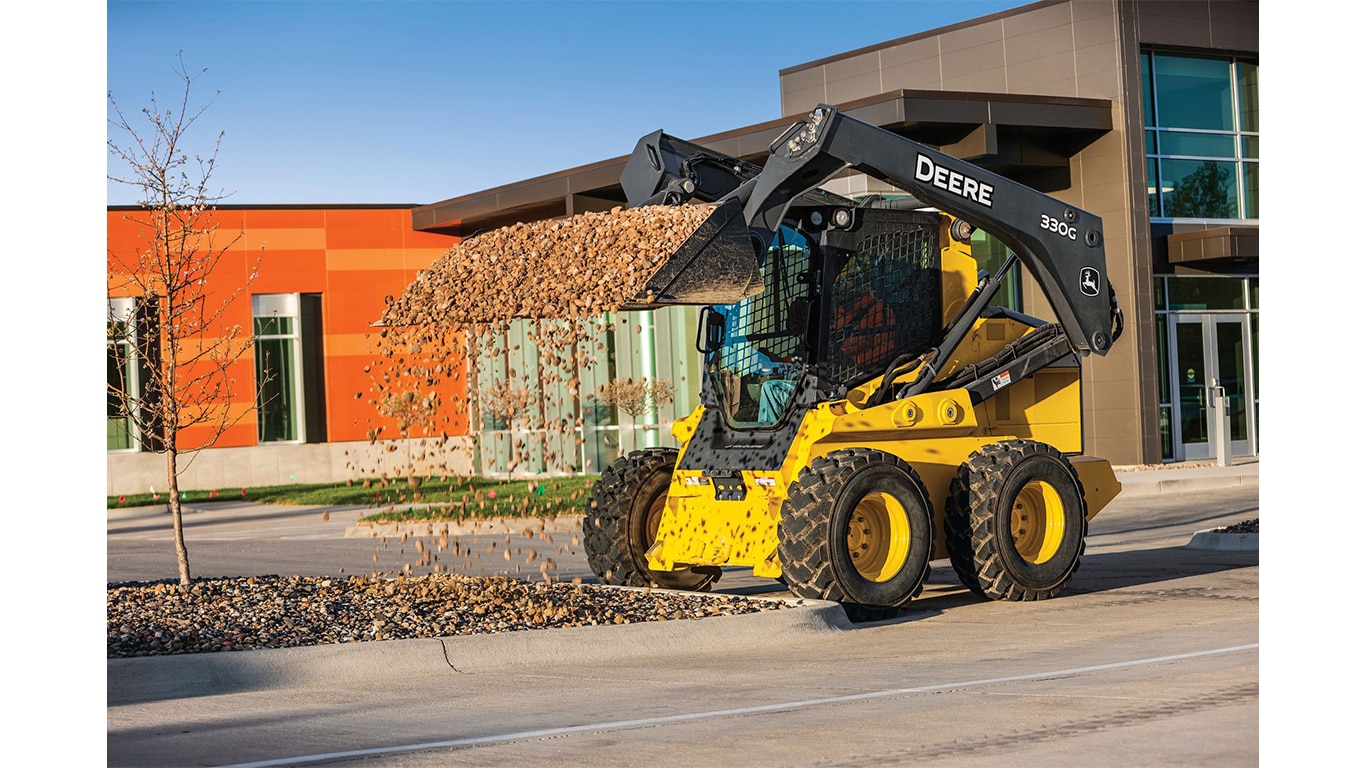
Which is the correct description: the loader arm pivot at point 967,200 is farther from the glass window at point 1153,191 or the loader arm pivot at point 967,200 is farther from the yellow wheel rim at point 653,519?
the glass window at point 1153,191

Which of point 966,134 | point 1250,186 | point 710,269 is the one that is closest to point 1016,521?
point 710,269

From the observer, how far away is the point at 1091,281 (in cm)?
1194

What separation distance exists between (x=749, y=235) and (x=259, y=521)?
678 inches

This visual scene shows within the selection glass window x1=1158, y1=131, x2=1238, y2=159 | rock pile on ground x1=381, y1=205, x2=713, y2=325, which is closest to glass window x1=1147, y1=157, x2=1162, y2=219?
glass window x1=1158, y1=131, x2=1238, y2=159

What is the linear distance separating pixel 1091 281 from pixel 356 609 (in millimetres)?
5893

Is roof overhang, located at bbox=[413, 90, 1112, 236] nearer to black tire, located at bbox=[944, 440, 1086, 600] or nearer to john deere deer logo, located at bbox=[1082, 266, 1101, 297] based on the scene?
john deere deer logo, located at bbox=[1082, 266, 1101, 297]

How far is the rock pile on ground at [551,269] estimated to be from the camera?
32.8 feet

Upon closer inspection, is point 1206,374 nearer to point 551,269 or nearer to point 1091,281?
point 1091,281

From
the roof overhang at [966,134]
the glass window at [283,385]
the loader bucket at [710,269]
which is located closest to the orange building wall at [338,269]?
the glass window at [283,385]

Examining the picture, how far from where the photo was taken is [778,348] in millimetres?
11664

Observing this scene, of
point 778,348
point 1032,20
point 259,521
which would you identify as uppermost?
point 1032,20

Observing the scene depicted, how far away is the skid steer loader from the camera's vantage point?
412 inches

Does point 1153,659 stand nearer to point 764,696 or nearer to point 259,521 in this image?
point 764,696
